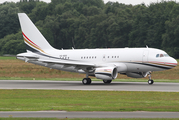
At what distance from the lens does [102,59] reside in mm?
40875

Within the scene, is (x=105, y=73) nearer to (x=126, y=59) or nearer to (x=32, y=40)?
(x=126, y=59)

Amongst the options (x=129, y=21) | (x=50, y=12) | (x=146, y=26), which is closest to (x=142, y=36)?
(x=146, y=26)

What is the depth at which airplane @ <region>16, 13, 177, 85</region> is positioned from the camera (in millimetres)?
38531

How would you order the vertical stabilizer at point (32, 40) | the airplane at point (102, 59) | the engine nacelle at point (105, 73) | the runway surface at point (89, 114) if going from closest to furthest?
the runway surface at point (89, 114) → the engine nacelle at point (105, 73) → the airplane at point (102, 59) → the vertical stabilizer at point (32, 40)

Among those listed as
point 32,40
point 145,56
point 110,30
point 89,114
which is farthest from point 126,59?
point 110,30

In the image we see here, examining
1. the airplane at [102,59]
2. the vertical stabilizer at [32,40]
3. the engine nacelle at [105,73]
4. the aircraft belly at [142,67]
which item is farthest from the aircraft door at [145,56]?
the vertical stabilizer at [32,40]

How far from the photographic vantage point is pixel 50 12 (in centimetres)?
16800

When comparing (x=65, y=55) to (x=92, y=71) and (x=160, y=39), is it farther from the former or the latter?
(x=160, y=39)

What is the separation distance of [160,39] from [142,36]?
5816 millimetres

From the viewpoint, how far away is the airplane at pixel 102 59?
126 feet

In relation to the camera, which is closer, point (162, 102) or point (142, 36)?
point (162, 102)

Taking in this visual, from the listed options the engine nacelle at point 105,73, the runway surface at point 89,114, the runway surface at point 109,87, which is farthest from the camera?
the engine nacelle at point 105,73

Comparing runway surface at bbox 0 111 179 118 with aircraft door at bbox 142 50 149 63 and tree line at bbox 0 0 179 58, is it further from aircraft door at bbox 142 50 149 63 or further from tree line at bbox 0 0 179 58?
tree line at bbox 0 0 179 58

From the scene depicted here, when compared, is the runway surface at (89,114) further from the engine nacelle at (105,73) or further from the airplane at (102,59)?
the airplane at (102,59)
